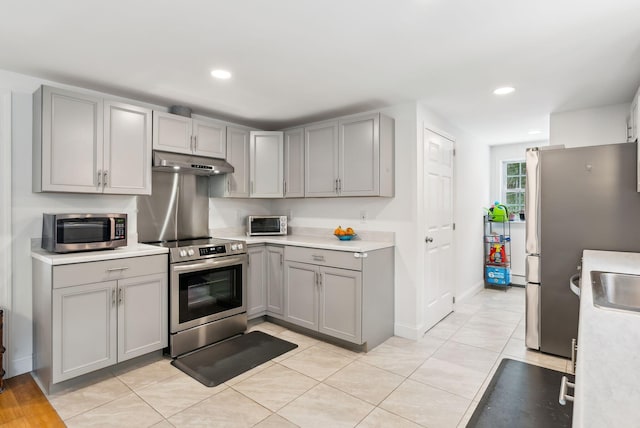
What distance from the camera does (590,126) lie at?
3.62 metres

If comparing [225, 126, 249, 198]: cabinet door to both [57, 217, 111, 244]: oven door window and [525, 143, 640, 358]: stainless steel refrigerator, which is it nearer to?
[57, 217, 111, 244]: oven door window

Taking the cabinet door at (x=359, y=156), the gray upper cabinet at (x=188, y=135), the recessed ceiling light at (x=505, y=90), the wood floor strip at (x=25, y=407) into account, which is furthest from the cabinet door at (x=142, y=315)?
the recessed ceiling light at (x=505, y=90)

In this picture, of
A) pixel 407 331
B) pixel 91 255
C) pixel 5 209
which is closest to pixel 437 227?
pixel 407 331

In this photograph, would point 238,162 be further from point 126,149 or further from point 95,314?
point 95,314

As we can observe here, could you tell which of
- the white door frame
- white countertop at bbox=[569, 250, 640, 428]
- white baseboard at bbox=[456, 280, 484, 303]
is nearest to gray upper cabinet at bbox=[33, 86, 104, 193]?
the white door frame

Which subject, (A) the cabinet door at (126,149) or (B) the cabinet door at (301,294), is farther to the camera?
(B) the cabinet door at (301,294)

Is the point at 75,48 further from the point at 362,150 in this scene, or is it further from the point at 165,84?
the point at 362,150

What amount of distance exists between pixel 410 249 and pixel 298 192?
56.3 inches

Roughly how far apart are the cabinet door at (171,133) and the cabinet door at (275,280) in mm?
1373

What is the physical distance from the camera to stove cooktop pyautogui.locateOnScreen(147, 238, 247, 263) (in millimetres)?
2959

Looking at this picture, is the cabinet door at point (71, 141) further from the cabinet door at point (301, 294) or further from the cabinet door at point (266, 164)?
the cabinet door at point (301, 294)

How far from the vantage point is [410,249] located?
11.2 ft

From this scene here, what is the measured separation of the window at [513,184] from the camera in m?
5.70

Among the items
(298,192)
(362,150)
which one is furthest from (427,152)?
Answer: (298,192)
